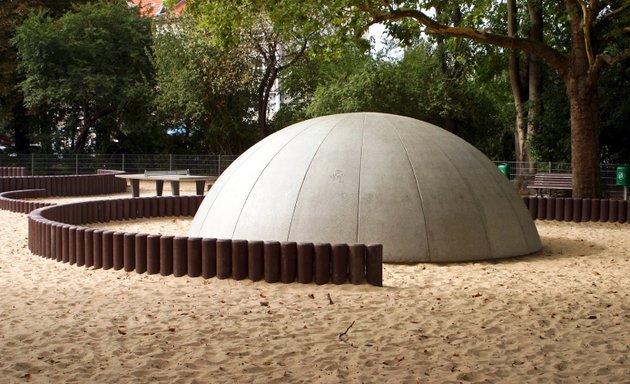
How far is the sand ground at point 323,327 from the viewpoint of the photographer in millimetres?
6316

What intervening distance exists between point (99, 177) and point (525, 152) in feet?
54.6

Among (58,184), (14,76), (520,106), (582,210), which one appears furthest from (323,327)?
(14,76)

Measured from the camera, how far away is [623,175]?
76.5 ft

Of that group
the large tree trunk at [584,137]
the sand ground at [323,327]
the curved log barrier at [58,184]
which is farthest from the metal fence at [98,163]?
the sand ground at [323,327]

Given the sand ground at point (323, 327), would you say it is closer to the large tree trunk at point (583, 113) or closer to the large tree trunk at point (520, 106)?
the large tree trunk at point (583, 113)

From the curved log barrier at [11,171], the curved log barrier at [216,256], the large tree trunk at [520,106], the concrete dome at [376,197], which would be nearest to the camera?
the curved log barrier at [216,256]

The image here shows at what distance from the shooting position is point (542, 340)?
7.38 m

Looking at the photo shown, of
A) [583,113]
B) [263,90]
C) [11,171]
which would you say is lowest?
[11,171]

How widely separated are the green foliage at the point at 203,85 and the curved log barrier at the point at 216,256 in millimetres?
23735

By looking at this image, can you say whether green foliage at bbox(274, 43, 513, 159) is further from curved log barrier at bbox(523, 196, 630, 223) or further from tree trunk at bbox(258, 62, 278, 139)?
curved log barrier at bbox(523, 196, 630, 223)

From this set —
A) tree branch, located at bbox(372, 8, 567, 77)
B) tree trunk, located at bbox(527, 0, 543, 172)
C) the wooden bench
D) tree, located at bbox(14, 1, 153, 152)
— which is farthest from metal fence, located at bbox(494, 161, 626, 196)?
tree, located at bbox(14, 1, 153, 152)

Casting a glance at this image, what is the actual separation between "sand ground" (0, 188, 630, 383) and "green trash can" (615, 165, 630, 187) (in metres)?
12.7

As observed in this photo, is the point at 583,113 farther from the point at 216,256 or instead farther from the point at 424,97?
the point at 424,97

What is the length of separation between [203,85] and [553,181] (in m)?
19.4
